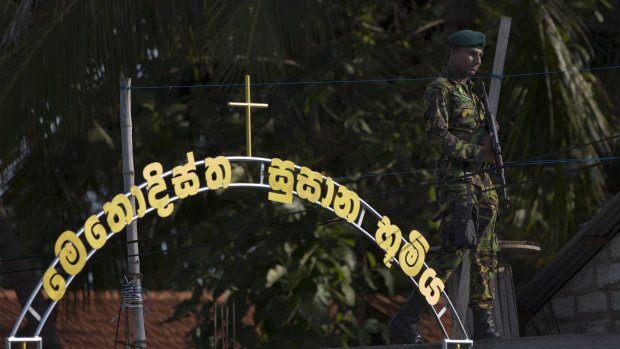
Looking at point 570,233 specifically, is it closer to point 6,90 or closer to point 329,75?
point 329,75

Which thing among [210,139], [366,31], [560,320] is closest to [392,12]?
[366,31]

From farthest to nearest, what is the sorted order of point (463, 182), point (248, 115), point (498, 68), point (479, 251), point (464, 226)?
point (498, 68) < point (248, 115) < point (479, 251) < point (463, 182) < point (464, 226)

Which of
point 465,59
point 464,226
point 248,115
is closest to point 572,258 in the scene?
point 464,226

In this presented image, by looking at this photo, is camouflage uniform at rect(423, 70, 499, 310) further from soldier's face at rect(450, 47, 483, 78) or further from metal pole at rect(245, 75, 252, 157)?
metal pole at rect(245, 75, 252, 157)

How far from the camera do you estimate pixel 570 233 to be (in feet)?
37.0

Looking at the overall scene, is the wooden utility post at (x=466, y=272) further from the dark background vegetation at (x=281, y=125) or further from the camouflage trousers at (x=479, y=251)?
the dark background vegetation at (x=281, y=125)

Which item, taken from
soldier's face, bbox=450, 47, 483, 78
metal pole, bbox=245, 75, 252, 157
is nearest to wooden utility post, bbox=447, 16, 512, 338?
soldier's face, bbox=450, 47, 483, 78

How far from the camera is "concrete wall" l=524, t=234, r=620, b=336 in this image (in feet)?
26.1

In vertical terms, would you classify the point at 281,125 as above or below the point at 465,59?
above

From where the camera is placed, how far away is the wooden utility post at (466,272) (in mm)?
6617

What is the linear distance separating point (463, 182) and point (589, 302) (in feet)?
7.46

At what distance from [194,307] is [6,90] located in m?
2.65

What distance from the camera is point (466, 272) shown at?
260 inches

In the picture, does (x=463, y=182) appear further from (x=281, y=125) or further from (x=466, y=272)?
(x=281, y=125)
